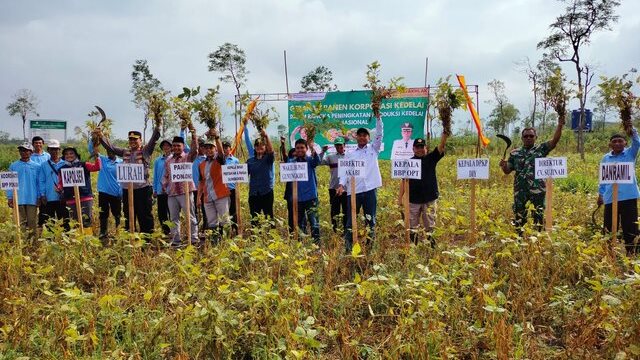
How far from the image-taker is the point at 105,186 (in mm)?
6723

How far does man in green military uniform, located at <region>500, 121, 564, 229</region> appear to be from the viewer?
5480mm

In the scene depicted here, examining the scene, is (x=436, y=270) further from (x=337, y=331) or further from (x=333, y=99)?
(x=333, y=99)

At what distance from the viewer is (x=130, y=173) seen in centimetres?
583

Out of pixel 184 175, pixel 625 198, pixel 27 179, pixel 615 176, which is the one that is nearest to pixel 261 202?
pixel 184 175

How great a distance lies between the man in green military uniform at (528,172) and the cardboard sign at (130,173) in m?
4.43

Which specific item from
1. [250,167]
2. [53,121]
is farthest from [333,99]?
[53,121]

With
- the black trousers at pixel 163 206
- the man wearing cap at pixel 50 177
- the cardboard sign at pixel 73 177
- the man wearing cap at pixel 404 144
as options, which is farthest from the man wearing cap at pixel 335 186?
the man wearing cap at pixel 404 144

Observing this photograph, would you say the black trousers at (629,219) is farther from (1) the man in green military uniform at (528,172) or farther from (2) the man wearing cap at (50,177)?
(2) the man wearing cap at (50,177)

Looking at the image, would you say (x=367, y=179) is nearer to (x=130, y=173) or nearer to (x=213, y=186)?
(x=213, y=186)

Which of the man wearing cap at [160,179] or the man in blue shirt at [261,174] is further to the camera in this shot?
the man wearing cap at [160,179]

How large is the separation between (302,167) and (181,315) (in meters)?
2.83

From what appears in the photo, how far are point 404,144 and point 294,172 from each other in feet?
18.1

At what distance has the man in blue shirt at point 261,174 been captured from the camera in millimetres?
6262

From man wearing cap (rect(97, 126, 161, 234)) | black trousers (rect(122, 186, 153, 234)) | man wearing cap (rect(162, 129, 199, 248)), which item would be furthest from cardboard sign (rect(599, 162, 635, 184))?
black trousers (rect(122, 186, 153, 234))
